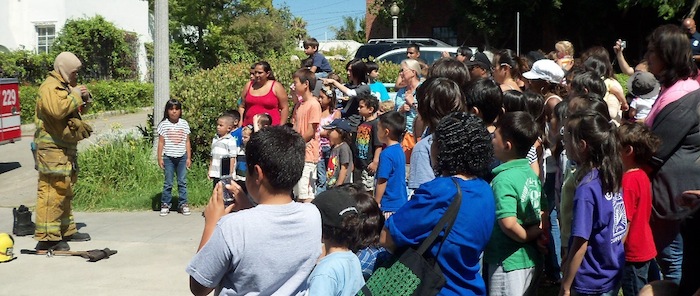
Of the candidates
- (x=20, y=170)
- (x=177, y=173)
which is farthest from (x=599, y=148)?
(x=20, y=170)

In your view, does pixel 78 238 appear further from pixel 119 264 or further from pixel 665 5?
pixel 665 5

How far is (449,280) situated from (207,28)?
112 feet

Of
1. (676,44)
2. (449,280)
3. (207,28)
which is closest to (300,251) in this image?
(449,280)

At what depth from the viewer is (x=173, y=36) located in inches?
1484

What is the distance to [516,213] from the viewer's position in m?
4.01

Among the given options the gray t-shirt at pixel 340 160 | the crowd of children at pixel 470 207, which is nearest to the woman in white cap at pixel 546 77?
the crowd of children at pixel 470 207

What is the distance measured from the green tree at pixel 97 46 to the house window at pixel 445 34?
580 inches

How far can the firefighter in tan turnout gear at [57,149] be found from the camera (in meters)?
7.44

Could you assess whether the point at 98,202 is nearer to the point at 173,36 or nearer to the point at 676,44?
the point at 676,44

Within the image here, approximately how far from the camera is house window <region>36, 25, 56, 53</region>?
30.9 metres

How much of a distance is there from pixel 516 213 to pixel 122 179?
808 centimetres

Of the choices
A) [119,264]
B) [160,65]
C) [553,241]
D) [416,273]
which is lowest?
[119,264]

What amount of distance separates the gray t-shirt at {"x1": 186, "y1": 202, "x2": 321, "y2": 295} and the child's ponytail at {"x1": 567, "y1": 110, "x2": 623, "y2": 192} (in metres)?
1.66

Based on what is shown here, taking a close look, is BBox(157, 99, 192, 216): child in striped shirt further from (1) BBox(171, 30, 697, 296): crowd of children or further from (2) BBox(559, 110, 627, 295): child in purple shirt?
(2) BBox(559, 110, 627, 295): child in purple shirt
